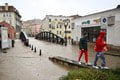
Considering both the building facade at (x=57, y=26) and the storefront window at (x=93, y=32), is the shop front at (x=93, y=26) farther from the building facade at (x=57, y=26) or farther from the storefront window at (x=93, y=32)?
the building facade at (x=57, y=26)

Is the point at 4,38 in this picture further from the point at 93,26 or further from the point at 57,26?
the point at 57,26

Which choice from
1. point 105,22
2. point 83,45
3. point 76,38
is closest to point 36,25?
point 76,38

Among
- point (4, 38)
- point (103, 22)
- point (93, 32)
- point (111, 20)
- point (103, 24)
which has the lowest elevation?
point (4, 38)

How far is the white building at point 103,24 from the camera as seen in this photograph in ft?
96.2

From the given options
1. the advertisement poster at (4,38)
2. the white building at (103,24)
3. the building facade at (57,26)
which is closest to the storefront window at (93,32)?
the white building at (103,24)

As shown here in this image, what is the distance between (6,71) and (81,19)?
88.9 ft

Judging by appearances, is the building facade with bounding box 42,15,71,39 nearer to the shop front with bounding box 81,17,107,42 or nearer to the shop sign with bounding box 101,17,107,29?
the shop front with bounding box 81,17,107,42

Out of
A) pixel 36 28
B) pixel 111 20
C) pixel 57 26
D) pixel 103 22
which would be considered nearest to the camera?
pixel 111 20

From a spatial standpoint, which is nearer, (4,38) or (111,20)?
(4,38)

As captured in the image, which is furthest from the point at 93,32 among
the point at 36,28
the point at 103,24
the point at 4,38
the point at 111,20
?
the point at 36,28

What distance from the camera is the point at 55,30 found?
94562mm

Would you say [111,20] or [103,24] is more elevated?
[111,20]

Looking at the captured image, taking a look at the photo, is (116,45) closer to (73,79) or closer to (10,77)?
(10,77)

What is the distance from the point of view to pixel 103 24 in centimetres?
3180
